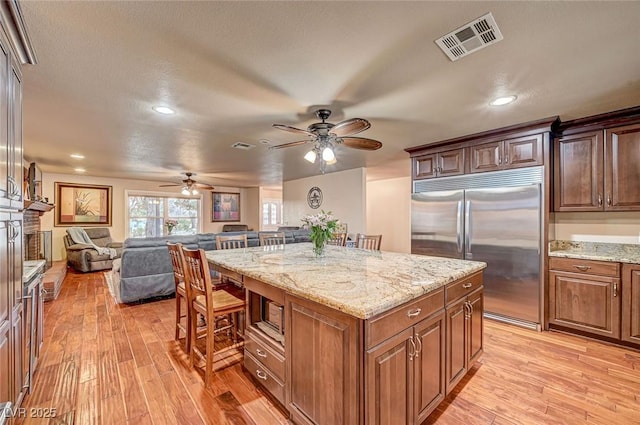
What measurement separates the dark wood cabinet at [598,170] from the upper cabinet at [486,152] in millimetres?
293

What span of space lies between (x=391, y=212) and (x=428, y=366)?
7.04 metres

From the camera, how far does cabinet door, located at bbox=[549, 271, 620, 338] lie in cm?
270

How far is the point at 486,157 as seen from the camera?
11.4 feet

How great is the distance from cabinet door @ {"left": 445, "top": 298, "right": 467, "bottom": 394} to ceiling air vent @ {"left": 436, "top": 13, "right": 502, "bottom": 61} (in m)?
1.61

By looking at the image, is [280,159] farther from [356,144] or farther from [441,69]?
[441,69]

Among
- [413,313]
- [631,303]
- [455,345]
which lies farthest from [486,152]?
[413,313]

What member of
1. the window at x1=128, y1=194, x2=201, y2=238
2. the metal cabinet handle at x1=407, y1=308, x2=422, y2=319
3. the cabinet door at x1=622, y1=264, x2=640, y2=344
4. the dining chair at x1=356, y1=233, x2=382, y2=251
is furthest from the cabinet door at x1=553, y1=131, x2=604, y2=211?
the window at x1=128, y1=194, x2=201, y2=238

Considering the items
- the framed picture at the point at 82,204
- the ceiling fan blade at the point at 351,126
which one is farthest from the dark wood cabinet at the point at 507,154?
the framed picture at the point at 82,204

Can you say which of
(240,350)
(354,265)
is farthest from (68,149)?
(354,265)

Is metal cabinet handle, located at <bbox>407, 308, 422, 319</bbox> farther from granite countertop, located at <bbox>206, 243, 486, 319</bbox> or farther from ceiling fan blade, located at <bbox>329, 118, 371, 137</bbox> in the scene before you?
ceiling fan blade, located at <bbox>329, 118, 371, 137</bbox>

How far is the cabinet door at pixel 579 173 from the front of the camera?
2.91 metres

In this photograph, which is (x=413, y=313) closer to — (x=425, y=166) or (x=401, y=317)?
(x=401, y=317)

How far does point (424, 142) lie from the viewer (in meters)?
3.91

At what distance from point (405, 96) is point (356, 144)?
635 millimetres
